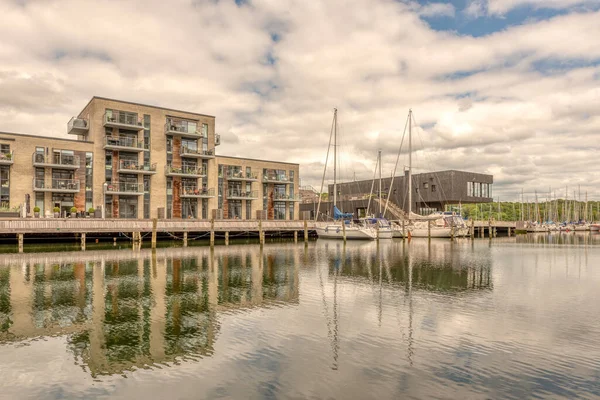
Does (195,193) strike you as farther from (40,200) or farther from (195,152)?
(40,200)

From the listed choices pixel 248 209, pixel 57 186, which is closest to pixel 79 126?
pixel 57 186

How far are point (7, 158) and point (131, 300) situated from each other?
37.8 meters

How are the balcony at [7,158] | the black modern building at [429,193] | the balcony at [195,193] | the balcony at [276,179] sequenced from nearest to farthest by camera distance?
1. the balcony at [7,158]
2. the balcony at [195,193]
3. the balcony at [276,179]
4. the black modern building at [429,193]

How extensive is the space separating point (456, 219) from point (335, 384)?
60619mm

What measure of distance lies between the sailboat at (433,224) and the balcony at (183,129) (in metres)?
28.0

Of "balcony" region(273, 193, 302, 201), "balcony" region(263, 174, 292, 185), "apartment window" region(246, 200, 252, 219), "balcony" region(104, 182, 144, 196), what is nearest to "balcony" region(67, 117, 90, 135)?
"balcony" region(104, 182, 144, 196)

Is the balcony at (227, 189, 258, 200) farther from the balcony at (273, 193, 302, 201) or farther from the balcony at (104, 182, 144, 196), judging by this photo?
the balcony at (104, 182, 144, 196)

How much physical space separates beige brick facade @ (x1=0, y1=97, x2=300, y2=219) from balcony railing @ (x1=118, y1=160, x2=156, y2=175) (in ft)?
0.36

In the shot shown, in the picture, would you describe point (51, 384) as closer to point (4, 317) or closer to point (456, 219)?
point (4, 317)

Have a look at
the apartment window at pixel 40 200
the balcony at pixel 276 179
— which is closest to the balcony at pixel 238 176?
the balcony at pixel 276 179

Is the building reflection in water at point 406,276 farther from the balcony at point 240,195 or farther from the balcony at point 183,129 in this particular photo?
the balcony at point 183,129

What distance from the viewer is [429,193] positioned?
7769 cm

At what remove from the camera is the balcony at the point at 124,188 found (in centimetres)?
5079

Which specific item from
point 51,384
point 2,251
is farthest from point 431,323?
point 2,251
